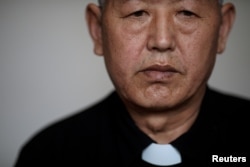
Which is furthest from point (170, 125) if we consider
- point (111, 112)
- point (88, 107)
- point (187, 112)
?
point (88, 107)

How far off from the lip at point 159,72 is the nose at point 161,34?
0.05 metres

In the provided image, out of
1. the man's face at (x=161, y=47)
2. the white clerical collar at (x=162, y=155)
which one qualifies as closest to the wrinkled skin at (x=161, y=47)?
the man's face at (x=161, y=47)

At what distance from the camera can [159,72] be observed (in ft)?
2.65

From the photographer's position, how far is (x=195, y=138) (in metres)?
0.94

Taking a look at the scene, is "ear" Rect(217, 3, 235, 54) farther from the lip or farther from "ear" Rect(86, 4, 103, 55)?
"ear" Rect(86, 4, 103, 55)

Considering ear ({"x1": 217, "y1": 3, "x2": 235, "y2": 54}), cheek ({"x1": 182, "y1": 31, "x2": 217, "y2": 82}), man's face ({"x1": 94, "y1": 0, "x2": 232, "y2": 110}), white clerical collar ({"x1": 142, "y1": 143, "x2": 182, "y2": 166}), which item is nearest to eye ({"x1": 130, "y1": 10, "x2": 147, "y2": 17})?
man's face ({"x1": 94, "y1": 0, "x2": 232, "y2": 110})

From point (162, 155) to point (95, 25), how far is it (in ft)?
1.41

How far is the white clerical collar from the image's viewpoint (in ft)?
3.02

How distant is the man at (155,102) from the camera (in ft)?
2.65

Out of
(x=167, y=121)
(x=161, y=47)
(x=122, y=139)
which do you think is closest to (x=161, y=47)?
(x=161, y=47)

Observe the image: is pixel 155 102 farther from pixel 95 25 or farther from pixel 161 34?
pixel 95 25

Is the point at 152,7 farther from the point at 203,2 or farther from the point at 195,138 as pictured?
the point at 195,138

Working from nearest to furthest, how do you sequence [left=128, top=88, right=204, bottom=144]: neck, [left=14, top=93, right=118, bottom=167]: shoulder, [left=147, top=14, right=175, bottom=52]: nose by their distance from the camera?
[left=147, top=14, right=175, bottom=52]: nose
[left=128, top=88, right=204, bottom=144]: neck
[left=14, top=93, right=118, bottom=167]: shoulder

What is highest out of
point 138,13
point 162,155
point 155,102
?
point 138,13
